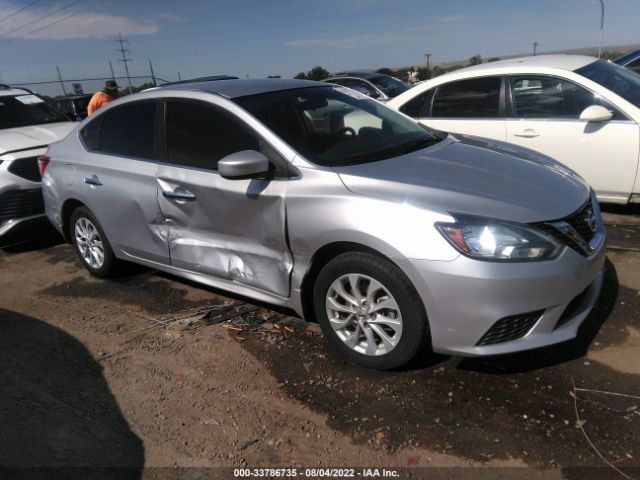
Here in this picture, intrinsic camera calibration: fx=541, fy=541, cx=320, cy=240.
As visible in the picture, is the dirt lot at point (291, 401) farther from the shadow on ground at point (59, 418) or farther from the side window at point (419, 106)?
the side window at point (419, 106)

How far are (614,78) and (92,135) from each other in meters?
5.10

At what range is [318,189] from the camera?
10.3ft

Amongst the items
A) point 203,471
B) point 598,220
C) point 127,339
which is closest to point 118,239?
point 127,339

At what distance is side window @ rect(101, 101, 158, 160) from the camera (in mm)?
4156

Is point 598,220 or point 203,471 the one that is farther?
point 598,220

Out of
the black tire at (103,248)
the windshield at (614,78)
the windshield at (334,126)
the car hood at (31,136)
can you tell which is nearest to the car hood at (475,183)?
the windshield at (334,126)

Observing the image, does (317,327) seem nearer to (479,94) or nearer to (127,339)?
(127,339)

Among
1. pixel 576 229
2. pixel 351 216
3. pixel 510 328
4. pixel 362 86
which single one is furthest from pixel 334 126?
pixel 362 86

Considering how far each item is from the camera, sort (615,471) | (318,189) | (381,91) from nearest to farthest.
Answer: (615,471), (318,189), (381,91)

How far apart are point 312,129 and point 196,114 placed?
865 millimetres

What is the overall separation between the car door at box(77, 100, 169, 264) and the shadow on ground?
912 millimetres

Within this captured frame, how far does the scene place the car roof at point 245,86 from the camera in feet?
12.6

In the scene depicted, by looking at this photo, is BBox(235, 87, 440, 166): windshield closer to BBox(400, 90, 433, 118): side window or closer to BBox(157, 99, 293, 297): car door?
BBox(157, 99, 293, 297): car door

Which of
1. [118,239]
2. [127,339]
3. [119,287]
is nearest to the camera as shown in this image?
[127,339]
